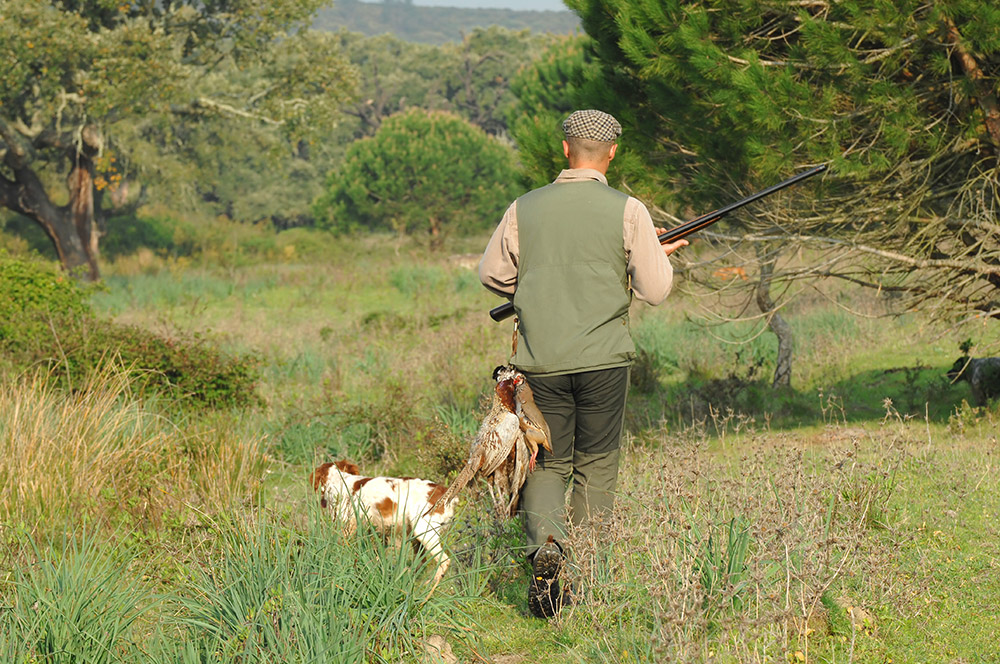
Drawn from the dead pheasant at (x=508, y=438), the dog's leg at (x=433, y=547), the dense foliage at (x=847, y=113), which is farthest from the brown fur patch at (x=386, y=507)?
the dense foliage at (x=847, y=113)

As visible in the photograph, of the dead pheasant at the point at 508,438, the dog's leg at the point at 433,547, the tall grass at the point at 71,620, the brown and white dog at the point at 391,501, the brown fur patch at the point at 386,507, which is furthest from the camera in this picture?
the brown fur patch at the point at 386,507

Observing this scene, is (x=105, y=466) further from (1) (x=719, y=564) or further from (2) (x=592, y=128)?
(1) (x=719, y=564)

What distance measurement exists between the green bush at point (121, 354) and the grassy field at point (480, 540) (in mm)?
301

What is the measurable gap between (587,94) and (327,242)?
24.7 meters

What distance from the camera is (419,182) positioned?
32.8 meters

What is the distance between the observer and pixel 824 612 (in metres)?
3.94

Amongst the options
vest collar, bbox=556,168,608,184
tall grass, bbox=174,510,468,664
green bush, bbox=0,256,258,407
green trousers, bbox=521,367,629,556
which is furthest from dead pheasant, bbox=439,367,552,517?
green bush, bbox=0,256,258,407

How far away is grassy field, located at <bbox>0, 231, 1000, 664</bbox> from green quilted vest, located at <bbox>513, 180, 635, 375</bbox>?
63 cm

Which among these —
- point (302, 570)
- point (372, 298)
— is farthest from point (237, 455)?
point (372, 298)

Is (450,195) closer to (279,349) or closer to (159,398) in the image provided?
(279,349)

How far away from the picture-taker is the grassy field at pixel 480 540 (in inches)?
138

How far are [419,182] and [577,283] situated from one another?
29.3m

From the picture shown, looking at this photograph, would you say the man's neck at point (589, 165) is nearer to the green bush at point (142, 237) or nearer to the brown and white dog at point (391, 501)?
the brown and white dog at point (391, 501)

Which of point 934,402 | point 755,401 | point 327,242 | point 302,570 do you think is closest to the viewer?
point 302,570
